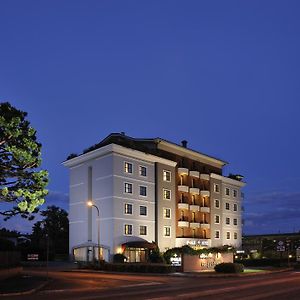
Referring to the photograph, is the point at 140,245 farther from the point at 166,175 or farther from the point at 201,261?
the point at 166,175

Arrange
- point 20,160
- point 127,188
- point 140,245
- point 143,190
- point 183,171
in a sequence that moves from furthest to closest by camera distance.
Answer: point 183,171, point 143,190, point 127,188, point 140,245, point 20,160

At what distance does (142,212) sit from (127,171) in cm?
615

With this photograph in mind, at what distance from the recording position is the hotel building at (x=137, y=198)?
6588cm

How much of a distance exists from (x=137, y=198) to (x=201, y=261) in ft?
52.4

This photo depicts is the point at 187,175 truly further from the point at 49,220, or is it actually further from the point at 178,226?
the point at 49,220

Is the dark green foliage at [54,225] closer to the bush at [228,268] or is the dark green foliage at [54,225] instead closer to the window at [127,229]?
the window at [127,229]

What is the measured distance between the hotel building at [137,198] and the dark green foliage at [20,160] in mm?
37365

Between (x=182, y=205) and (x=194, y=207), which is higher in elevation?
(x=182, y=205)

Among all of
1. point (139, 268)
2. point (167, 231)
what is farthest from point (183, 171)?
point (139, 268)

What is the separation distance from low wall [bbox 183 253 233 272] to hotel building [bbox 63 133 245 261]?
10570 millimetres

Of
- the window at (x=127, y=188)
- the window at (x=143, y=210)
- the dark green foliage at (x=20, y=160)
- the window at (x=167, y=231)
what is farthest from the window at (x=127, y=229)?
the dark green foliage at (x=20, y=160)

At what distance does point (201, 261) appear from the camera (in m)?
56.1

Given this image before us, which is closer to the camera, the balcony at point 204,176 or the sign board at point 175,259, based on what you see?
the sign board at point 175,259

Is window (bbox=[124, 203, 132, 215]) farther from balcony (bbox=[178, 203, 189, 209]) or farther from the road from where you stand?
the road
